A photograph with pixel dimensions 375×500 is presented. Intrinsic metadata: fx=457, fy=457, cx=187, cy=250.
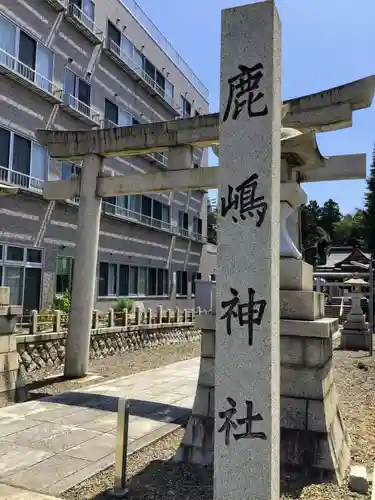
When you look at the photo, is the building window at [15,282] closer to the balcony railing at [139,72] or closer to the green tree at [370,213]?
the balcony railing at [139,72]

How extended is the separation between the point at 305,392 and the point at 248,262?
2.10 meters

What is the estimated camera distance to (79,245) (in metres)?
10.9

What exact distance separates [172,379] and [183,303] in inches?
747

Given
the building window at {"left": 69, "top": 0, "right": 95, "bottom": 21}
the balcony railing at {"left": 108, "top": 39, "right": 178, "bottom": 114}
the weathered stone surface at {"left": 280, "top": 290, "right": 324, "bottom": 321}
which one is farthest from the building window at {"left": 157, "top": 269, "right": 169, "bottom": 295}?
the weathered stone surface at {"left": 280, "top": 290, "right": 324, "bottom": 321}

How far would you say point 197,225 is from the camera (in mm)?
32719

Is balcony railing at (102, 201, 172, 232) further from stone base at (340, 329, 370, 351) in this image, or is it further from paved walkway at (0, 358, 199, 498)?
paved walkway at (0, 358, 199, 498)

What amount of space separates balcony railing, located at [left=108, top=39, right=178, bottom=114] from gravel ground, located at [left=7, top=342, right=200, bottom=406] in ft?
46.1

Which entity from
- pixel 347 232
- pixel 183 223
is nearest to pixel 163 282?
pixel 183 223

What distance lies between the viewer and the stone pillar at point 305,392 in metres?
4.74

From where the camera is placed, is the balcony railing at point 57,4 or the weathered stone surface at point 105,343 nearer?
the weathered stone surface at point 105,343

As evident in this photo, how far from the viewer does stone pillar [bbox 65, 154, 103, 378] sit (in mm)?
10562

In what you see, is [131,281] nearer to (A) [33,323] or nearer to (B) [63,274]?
(B) [63,274]

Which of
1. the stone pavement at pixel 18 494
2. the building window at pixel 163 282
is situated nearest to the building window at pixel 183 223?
the building window at pixel 163 282

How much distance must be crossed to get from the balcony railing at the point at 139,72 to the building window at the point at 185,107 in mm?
1593
